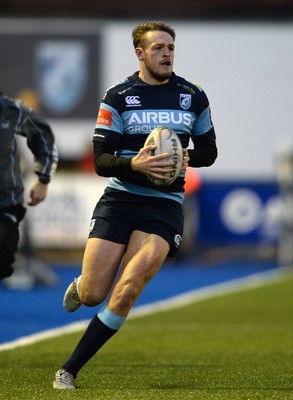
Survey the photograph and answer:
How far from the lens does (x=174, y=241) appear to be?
26.6 ft

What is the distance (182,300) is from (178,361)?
660 cm

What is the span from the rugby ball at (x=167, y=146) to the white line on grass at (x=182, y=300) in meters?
3.01

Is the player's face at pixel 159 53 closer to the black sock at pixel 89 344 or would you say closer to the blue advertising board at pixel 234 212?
the black sock at pixel 89 344

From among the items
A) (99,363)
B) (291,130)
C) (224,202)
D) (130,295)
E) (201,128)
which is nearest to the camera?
(130,295)

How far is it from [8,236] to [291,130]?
24320 millimetres

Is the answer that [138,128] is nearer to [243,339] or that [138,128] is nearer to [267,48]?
[243,339]

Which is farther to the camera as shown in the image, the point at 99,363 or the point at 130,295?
the point at 99,363

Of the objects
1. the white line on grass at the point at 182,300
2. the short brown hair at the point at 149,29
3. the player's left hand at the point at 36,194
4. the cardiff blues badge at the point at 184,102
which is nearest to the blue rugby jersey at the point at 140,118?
the cardiff blues badge at the point at 184,102

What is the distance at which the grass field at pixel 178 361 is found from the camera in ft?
25.4

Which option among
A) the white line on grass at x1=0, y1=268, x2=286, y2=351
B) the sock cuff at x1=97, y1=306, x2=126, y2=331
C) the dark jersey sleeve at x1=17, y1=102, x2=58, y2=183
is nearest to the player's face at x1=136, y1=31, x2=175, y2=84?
the sock cuff at x1=97, y1=306, x2=126, y2=331

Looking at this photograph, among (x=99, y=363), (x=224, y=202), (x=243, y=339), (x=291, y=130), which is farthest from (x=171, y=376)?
(x=291, y=130)

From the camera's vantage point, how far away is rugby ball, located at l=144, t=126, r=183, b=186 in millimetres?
7828

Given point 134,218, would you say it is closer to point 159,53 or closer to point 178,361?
point 159,53

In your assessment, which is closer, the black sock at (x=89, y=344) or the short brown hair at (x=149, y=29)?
the black sock at (x=89, y=344)
